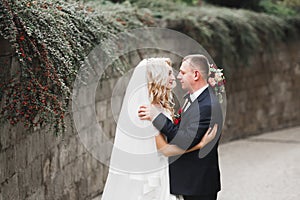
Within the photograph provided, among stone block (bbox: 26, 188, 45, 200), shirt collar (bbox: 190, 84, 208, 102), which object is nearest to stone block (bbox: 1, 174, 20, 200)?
stone block (bbox: 26, 188, 45, 200)

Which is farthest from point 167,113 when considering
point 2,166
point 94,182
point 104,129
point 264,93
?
point 264,93

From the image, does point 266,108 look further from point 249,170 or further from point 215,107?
point 215,107

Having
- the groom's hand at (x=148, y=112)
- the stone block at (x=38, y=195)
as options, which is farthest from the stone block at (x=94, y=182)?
the groom's hand at (x=148, y=112)

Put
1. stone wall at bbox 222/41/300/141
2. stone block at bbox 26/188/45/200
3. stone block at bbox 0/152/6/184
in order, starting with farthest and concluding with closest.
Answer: stone wall at bbox 222/41/300/141
stone block at bbox 26/188/45/200
stone block at bbox 0/152/6/184

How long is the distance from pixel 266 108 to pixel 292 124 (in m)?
1.17

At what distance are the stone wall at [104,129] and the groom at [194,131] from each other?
3.24ft

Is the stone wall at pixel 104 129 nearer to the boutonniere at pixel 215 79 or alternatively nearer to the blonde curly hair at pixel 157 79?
the blonde curly hair at pixel 157 79

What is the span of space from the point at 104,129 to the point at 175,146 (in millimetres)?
3095

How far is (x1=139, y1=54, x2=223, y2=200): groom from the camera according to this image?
4.02m

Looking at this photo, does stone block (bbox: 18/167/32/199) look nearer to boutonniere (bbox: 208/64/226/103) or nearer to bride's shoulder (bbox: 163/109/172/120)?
bride's shoulder (bbox: 163/109/172/120)

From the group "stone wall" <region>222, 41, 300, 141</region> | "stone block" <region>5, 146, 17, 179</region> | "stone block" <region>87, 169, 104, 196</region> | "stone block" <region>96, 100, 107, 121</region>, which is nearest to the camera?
A: "stone block" <region>5, 146, 17, 179</region>

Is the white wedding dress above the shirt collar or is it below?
below

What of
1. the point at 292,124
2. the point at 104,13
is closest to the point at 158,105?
the point at 104,13

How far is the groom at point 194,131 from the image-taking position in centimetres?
402
